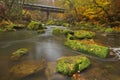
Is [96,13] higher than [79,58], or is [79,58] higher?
[96,13]

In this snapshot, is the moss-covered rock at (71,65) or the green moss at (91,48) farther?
the green moss at (91,48)

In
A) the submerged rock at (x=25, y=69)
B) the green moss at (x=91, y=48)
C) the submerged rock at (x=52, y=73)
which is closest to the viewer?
the submerged rock at (x=52, y=73)

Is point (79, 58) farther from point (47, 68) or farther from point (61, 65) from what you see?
point (47, 68)

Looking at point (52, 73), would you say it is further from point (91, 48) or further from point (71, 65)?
point (91, 48)

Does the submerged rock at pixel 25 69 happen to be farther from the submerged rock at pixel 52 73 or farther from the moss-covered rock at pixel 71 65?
the moss-covered rock at pixel 71 65

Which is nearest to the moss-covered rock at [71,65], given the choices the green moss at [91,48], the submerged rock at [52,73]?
the submerged rock at [52,73]

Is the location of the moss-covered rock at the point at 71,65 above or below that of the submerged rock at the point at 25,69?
above

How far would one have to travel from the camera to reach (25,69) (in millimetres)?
8117

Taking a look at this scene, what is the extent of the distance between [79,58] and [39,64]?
6.78 ft

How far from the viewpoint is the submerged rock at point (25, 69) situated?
25.0 feet

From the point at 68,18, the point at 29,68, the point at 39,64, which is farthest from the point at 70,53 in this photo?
the point at 68,18

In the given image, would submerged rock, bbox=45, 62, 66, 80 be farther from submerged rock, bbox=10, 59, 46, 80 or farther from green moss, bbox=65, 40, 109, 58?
green moss, bbox=65, 40, 109, 58

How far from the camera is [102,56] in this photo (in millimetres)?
10109

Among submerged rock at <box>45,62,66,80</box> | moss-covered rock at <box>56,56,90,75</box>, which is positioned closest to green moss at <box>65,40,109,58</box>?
moss-covered rock at <box>56,56,90,75</box>
